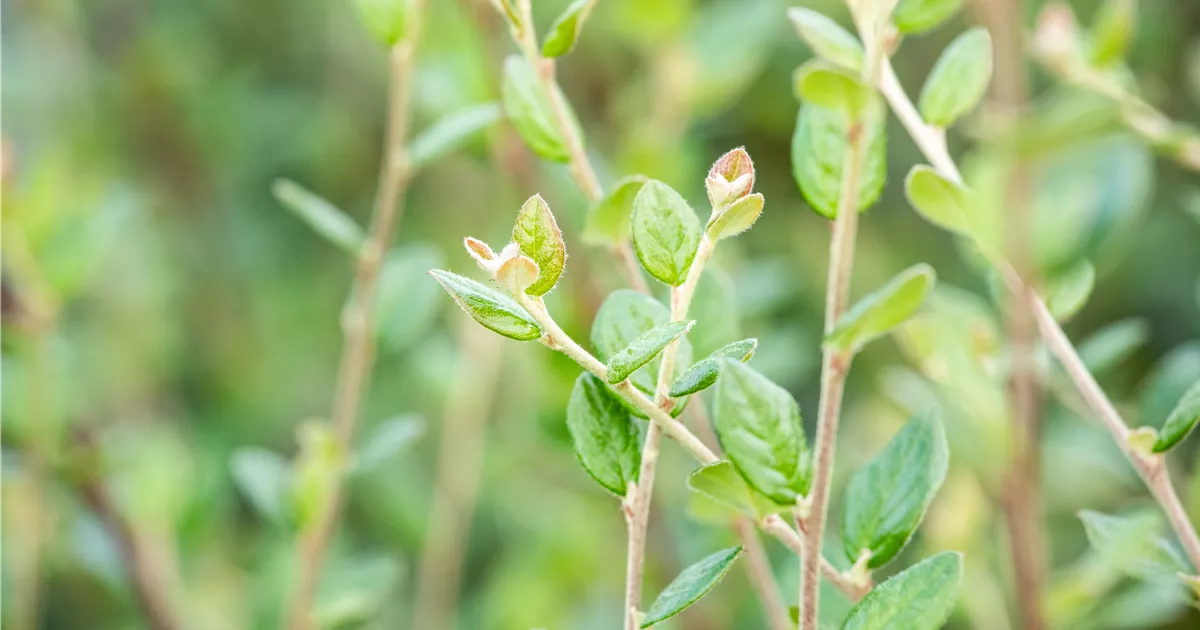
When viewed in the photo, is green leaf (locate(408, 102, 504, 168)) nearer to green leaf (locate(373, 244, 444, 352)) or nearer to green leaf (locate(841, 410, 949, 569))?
green leaf (locate(373, 244, 444, 352))

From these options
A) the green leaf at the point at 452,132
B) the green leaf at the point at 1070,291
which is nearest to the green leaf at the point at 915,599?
the green leaf at the point at 1070,291

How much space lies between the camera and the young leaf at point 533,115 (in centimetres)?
37

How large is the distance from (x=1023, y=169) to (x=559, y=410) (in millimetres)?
352

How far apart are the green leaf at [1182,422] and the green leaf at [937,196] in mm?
75

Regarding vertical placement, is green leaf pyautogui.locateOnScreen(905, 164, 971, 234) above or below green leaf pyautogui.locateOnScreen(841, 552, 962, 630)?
above

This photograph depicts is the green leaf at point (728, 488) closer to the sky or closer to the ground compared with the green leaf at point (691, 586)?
closer to the sky

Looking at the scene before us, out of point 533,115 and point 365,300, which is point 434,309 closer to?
point 365,300

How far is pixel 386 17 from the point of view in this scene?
0.41m

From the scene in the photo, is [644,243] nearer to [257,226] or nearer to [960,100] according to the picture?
[960,100]

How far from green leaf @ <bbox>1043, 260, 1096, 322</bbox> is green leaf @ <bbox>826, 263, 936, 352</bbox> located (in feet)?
0.39

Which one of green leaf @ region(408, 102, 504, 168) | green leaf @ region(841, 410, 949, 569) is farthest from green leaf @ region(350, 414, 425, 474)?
green leaf @ region(841, 410, 949, 569)

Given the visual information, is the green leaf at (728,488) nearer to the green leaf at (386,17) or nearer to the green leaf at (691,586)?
the green leaf at (691,586)

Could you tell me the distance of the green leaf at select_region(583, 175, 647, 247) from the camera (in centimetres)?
33

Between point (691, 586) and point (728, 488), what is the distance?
3cm
